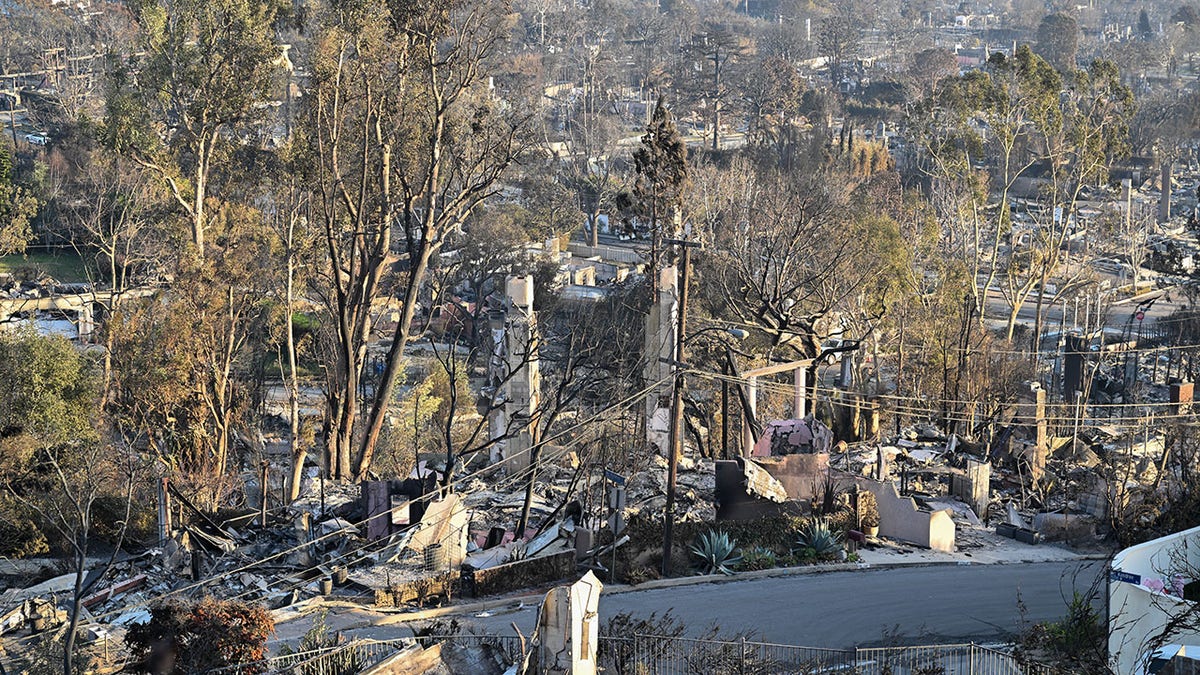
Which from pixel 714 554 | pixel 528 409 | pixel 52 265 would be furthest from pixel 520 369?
pixel 52 265

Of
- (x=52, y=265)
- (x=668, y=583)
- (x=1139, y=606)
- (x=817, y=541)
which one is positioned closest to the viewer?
(x=1139, y=606)

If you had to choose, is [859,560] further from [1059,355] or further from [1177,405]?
[1059,355]

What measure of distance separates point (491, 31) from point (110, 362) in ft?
32.8

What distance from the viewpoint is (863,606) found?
16.8 m

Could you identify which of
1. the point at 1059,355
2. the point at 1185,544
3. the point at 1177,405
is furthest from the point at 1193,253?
the point at 1185,544

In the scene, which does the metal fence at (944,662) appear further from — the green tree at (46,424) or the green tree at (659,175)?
the green tree at (46,424)

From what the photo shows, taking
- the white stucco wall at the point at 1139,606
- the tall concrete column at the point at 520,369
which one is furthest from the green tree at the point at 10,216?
the white stucco wall at the point at 1139,606

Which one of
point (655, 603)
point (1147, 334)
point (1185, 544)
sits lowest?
point (1147, 334)

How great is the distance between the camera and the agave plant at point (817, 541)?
735 inches

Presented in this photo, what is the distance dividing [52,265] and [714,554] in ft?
A: 104

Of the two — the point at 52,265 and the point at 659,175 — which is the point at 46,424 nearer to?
the point at 659,175

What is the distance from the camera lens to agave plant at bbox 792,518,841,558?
1867 centimetres

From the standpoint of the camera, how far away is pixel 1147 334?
4019 cm

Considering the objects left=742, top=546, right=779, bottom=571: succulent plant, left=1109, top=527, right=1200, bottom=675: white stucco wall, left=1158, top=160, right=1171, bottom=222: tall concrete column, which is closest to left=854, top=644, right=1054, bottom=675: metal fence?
left=1109, top=527, right=1200, bottom=675: white stucco wall
